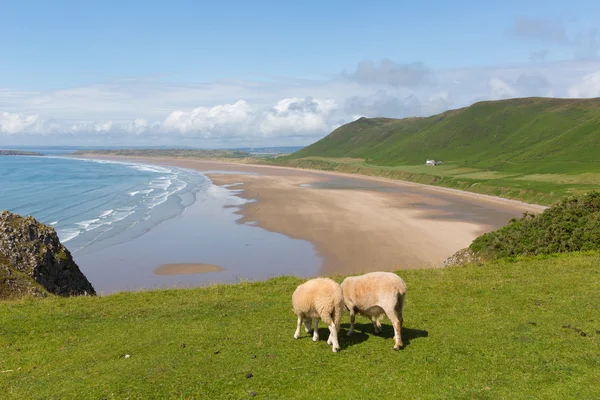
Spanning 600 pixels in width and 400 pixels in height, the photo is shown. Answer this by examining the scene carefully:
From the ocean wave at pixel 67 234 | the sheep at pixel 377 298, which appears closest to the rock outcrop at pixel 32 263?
the sheep at pixel 377 298

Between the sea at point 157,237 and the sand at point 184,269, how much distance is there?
93 centimetres

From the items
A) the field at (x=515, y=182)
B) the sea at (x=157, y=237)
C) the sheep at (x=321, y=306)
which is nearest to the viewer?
the sheep at (x=321, y=306)

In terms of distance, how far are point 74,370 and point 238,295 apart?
8410 mm

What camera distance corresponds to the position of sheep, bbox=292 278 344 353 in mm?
12984

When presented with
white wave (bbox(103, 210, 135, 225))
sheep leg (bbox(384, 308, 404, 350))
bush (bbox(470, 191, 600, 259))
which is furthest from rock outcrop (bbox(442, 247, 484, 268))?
white wave (bbox(103, 210, 135, 225))

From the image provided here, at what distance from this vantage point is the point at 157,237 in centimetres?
5081

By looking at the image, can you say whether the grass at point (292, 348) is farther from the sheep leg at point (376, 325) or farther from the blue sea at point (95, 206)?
the blue sea at point (95, 206)

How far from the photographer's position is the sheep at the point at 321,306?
12984 millimetres

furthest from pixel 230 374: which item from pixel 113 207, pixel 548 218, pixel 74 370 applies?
pixel 113 207

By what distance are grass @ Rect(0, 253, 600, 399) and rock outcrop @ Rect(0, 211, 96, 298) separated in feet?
7.26

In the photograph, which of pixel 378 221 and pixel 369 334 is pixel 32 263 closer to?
pixel 369 334

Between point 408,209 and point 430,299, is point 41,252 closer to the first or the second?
point 430,299

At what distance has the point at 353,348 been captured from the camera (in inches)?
508

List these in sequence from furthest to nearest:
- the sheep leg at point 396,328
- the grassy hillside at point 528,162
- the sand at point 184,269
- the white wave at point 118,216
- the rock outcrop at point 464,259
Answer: the grassy hillside at point 528,162 → the white wave at point 118,216 → the sand at point 184,269 → the rock outcrop at point 464,259 → the sheep leg at point 396,328
